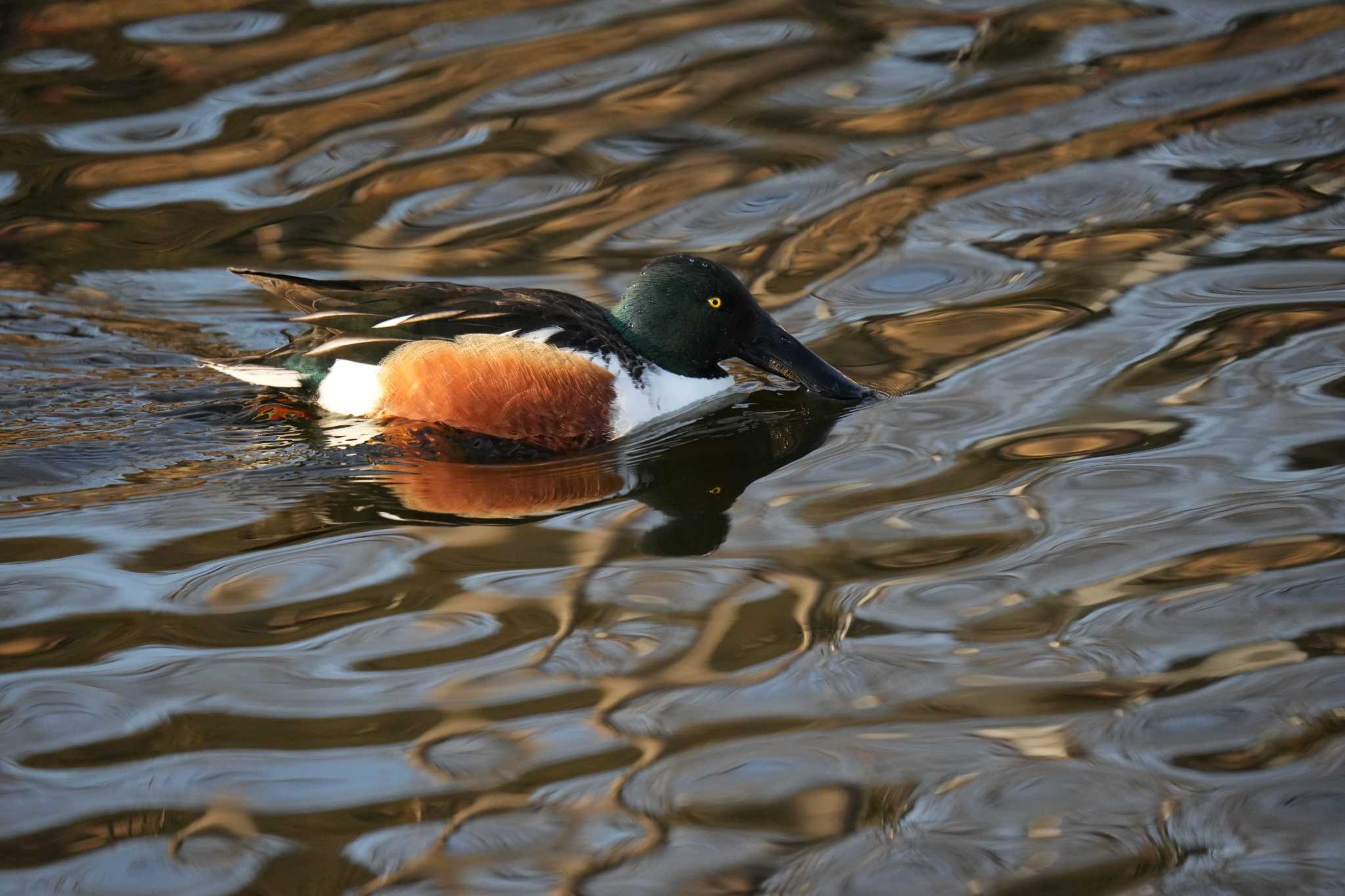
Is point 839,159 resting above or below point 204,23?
below

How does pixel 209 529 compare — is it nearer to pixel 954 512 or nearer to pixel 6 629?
pixel 6 629

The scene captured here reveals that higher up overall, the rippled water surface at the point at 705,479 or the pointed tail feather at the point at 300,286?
the pointed tail feather at the point at 300,286

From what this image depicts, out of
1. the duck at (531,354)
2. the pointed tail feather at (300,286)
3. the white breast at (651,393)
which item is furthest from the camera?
the pointed tail feather at (300,286)

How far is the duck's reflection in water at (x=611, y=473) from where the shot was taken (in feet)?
16.5

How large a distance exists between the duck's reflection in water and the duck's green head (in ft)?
0.75

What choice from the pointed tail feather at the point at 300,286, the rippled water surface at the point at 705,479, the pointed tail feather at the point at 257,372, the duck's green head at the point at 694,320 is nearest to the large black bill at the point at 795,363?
the duck's green head at the point at 694,320

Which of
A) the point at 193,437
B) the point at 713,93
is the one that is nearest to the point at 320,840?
the point at 193,437

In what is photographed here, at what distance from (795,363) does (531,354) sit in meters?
1.02

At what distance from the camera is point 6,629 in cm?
427

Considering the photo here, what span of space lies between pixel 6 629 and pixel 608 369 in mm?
2394

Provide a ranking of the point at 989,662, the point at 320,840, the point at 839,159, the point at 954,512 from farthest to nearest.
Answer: the point at 839,159 → the point at 954,512 → the point at 989,662 → the point at 320,840

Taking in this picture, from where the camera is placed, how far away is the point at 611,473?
549 cm

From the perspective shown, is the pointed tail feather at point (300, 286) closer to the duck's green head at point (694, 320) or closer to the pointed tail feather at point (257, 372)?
the pointed tail feather at point (257, 372)

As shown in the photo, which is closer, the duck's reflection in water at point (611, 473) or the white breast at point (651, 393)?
the duck's reflection in water at point (611, 473)
